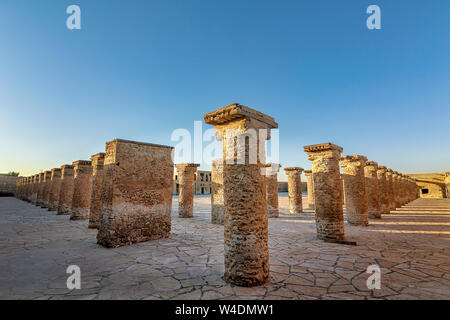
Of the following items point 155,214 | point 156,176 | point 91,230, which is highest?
point 156,176

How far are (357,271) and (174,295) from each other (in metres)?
3.44

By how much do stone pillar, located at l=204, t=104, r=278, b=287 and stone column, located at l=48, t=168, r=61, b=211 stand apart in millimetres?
17086

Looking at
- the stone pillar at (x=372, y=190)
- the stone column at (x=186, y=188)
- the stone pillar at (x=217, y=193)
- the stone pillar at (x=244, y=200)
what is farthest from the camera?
the stone column at (x=186, y=188)

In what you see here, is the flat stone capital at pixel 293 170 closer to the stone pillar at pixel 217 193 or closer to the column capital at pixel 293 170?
the column capital at pixel 293 170

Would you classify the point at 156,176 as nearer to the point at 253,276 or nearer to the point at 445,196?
the point at 253,276

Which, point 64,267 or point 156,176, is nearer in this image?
point 64,267

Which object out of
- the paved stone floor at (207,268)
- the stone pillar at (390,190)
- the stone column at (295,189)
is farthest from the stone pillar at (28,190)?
the stone pillar at (390,190)

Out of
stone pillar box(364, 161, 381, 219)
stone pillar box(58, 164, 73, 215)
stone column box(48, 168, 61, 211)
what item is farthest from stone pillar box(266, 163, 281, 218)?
stone column box(48, 168, 61, 211)

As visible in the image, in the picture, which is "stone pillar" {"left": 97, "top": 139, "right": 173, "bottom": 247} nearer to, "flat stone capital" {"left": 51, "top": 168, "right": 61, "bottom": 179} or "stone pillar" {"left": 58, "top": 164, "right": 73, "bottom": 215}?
"stone pillar" {"left": 58, "top": 164, "right": 73, "bottom": 215}

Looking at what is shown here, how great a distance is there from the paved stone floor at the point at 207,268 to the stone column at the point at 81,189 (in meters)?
3.61

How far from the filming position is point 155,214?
7105 millimetres

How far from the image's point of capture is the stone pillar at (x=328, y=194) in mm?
6840

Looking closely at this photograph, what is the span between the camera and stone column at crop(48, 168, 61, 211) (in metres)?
15.6

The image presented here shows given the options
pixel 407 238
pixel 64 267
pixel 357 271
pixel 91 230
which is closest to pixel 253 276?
pixel 357 271
